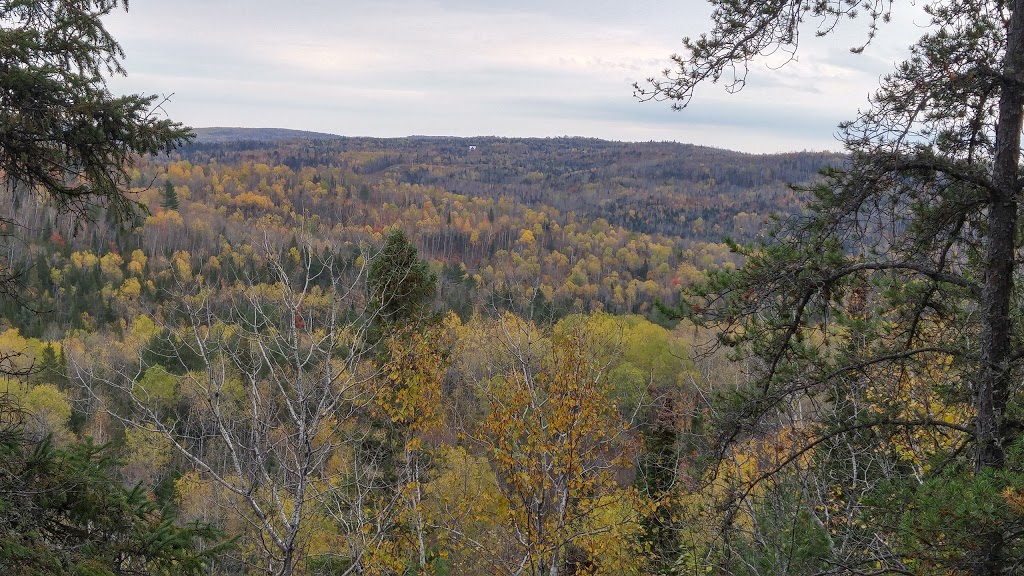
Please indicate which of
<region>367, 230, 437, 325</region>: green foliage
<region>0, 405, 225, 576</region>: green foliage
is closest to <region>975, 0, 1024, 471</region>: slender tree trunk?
<region>0, 405, 225, 576</region>: green foliage

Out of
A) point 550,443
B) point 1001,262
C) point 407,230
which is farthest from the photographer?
point 407,230

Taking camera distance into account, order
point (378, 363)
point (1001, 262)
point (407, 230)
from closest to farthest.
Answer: point (1001, 262) → point (378, 363) → point (407, 230)

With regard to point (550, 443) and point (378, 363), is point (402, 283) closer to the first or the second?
point (378, 363)

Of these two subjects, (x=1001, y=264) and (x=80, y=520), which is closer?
(x=1001, y=264)

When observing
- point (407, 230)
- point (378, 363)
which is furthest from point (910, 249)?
point (407, 230)

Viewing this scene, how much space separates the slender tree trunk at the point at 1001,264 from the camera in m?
4.08

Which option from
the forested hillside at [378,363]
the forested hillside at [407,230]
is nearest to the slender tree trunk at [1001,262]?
the forested hillside at [378,363]

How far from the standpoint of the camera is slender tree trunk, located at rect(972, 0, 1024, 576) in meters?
4.08

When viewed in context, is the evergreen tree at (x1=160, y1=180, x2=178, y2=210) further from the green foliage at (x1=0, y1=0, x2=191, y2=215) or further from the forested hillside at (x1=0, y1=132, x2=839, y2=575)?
the green foliage at (x1=0, y1=0, x2=191, y2=215)

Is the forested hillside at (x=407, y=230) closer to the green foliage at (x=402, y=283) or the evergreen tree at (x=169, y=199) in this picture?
the evergreen tree at (x=169, y=199)

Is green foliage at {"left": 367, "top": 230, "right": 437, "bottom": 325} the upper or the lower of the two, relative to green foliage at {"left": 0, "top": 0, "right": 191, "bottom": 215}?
lower

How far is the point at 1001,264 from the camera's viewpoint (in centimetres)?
422

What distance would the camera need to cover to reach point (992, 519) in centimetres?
314

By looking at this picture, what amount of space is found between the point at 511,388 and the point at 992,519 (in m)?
6.09
